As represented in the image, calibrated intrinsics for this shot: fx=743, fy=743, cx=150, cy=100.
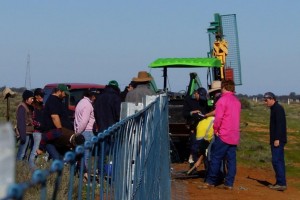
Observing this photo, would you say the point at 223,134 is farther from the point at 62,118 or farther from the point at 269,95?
the point at 62,118

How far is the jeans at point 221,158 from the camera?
1286 centimetres

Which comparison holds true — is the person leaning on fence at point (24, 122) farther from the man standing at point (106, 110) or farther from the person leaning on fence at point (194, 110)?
the person leaning on fence at point (194, 110)

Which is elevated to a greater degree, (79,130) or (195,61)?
(195,61)

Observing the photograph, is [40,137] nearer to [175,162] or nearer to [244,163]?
[175,162]

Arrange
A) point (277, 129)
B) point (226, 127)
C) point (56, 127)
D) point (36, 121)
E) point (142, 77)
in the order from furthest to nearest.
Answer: point (36, 121) < point (277, 129) < point (142, 77) < point (226, 127) < point (56, 127)

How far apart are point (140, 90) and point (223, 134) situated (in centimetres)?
161

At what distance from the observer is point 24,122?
44.2ft

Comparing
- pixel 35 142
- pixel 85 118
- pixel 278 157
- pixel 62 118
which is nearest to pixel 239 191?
pixel 278 157

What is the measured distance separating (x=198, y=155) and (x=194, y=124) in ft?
3.06

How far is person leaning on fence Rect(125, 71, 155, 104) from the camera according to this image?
39.7 ft

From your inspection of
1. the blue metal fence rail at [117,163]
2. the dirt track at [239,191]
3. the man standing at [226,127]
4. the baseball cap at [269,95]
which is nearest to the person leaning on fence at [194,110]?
the dirt track at [239,191]

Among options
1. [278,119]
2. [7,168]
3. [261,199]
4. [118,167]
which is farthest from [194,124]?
[7,168]

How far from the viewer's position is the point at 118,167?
151 inches

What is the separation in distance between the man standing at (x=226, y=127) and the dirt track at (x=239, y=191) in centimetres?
43
